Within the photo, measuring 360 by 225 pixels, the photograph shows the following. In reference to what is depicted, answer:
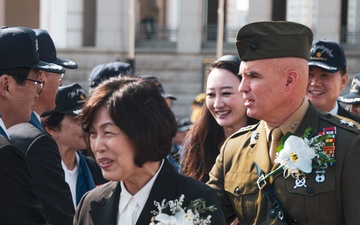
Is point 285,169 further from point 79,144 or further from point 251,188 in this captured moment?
point 79,144

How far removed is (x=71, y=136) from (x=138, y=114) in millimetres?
2784

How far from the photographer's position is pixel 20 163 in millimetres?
3824

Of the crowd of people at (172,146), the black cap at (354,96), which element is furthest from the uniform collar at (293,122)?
the black cap at (354,96)

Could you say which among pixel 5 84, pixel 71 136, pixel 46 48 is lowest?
pixel 71 136

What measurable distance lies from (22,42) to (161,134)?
103 cm

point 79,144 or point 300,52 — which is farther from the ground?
point 300,52

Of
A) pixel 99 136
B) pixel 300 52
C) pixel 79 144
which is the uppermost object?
pixel 300 52

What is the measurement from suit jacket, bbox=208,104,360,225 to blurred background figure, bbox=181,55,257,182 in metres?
1.22

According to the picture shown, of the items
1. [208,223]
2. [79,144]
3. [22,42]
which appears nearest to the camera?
[208,223]

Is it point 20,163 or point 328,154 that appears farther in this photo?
point 328,154

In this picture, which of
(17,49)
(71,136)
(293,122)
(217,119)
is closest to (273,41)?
(293,122)

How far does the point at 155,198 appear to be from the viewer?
412cm

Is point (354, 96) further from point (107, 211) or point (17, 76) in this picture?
point (107, 211)

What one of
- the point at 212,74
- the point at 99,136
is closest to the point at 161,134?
the point at 99,136
